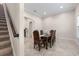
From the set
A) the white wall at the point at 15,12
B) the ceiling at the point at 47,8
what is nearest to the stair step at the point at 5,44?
the white wall at the point at 15,12

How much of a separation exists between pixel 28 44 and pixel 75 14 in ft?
3.48

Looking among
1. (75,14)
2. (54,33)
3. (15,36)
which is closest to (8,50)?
(15,36)

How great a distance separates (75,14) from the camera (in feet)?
5.48

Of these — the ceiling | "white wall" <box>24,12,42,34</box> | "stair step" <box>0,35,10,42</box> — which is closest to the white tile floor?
"white wall" <box>24,12,42,34</box>

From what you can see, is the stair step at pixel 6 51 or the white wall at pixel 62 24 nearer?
the stair step at pixel 6 51

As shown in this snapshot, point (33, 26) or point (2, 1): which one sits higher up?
point (2, 1)

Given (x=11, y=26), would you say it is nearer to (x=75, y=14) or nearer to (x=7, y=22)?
(x=7, y=22)

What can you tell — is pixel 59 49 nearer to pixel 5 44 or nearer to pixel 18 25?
pixel 18 25

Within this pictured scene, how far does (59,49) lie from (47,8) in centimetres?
82

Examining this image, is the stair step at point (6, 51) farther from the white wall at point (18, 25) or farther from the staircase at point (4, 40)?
the white wall at point (18, 25)

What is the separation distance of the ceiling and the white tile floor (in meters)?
0.55

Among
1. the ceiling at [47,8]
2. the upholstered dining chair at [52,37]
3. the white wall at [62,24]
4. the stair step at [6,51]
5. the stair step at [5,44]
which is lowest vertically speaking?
the stair step at [6,51]

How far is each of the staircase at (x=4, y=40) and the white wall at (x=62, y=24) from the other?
0.76 metres

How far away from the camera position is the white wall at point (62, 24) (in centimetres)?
167
